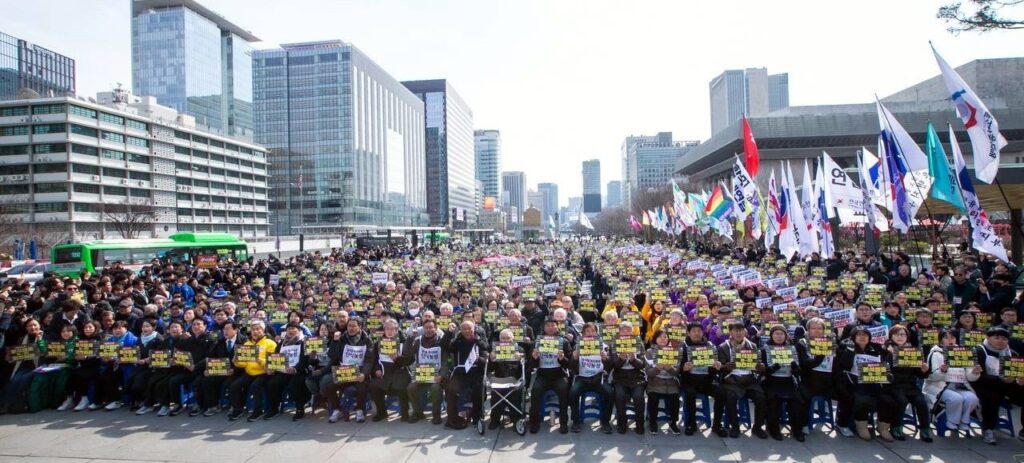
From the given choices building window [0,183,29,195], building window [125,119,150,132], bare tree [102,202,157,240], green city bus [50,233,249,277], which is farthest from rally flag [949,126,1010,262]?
building window [125,119,150,132]

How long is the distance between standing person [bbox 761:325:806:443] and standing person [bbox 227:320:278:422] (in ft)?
25.1

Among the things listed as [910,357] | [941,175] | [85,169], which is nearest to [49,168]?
[85,169]

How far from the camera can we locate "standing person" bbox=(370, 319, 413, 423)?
941cm

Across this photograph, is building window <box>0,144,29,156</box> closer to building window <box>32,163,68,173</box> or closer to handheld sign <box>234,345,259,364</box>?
building window <box>32,163,68,173</box>

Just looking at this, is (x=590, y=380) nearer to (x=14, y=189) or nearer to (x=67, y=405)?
(x=67, y=405)

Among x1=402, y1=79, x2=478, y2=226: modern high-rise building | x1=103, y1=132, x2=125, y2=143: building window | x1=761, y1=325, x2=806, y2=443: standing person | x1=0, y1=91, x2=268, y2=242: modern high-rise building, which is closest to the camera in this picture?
x1=761, y1=325, x2=806, y2=443: standing person

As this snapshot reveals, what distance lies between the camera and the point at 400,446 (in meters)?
8.24

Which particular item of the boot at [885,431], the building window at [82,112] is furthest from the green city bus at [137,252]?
the building window at [82,112]

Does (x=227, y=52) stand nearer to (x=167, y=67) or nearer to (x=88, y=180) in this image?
(x=167, y=67)

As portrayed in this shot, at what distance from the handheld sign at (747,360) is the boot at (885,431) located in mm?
1751

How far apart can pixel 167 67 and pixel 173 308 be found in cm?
13040

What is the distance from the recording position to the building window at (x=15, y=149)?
66.6 metres

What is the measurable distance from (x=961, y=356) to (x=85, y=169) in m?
82.7

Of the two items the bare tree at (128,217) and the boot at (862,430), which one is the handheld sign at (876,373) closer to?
the boot at (862,430)
